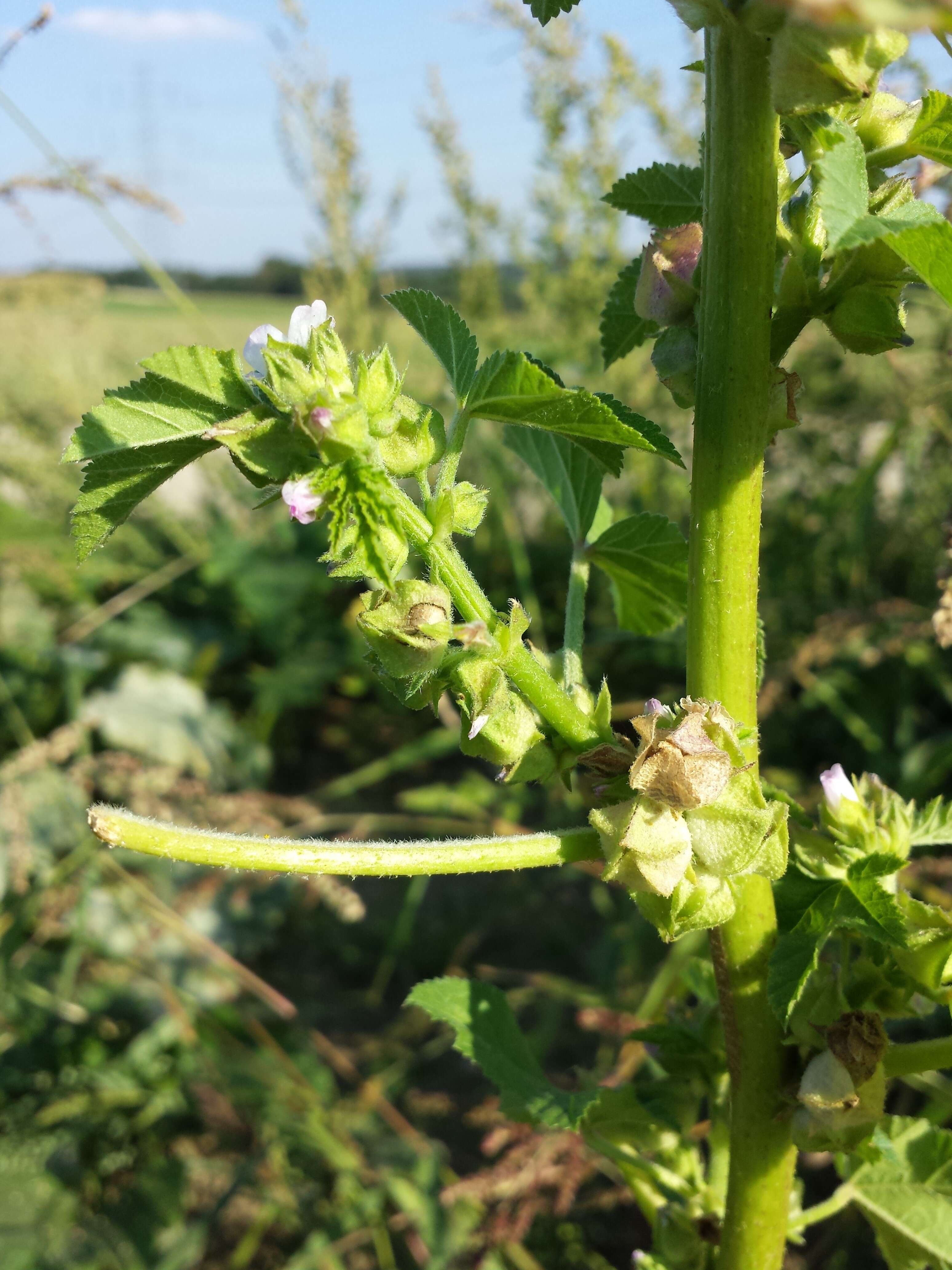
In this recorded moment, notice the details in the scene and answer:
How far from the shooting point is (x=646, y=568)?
85cm

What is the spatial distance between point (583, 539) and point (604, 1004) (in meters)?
1.54

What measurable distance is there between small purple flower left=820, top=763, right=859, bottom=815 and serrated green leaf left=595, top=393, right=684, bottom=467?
0.27m

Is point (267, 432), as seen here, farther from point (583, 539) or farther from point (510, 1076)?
point (510, 1076)

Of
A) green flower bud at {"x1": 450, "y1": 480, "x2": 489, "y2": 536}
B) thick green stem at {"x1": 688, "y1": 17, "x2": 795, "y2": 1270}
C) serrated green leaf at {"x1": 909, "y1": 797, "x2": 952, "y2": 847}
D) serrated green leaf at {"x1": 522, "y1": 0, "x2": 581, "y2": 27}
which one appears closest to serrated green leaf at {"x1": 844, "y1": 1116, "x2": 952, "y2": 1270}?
thick green stem at {"x1": 688, "y1": 17, "x2": 795, "y2": 1270}

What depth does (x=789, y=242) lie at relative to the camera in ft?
1.98

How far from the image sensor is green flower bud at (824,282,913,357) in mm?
586

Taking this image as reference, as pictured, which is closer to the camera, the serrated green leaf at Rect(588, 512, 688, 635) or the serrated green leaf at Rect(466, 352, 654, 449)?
the serrated green leaf at Rect(466, 352, 654, 449)

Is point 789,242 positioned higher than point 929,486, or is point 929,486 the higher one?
point 789,242

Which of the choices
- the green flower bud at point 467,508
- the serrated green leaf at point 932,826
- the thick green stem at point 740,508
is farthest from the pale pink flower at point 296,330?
the serrated green leaf at point 932,826

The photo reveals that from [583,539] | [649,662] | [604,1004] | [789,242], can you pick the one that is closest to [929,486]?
[649,662]

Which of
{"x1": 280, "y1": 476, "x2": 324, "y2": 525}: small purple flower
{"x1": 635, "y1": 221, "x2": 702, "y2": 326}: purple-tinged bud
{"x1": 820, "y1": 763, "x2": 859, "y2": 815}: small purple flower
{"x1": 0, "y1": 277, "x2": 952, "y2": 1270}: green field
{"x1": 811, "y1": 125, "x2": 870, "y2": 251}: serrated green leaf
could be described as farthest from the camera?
{"x1": 0, "y1": 277, "x2": 952, "y2": 1270}: green field

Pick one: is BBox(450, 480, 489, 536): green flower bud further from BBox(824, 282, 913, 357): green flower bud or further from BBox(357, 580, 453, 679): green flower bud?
BBox(824, 282, 913, 357): green flower bud

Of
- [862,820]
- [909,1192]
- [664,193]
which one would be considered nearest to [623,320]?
[664,193]

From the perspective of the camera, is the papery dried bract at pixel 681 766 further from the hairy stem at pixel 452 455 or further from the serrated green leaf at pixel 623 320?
the serrated green leaf at pixel 623 320
